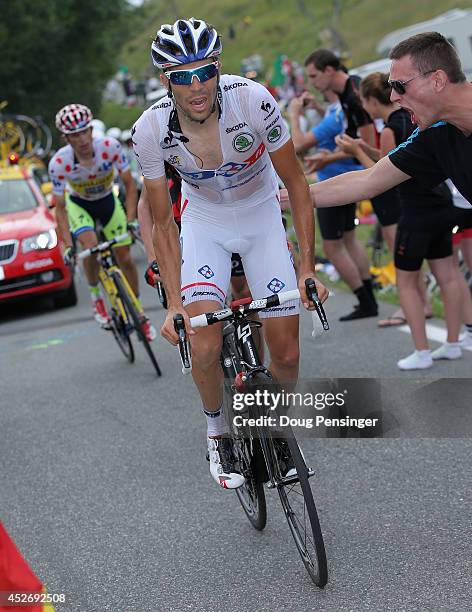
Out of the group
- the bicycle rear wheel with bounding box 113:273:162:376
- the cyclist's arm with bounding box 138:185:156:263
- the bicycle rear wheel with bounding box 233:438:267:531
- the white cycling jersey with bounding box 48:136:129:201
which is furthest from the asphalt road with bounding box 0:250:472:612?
the white cycling jersey with bounding box 48:136:129:201

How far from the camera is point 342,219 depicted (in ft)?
33.0

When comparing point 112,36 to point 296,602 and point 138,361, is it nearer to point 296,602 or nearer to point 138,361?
point 138,361

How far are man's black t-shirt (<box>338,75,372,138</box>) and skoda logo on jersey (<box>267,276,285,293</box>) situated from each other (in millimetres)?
4561

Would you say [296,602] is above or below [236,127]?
below

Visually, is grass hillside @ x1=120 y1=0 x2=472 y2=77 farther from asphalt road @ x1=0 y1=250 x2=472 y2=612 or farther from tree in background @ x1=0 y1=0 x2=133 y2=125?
asphalt road @ x1=0 y1=250 x2=472 y2=612

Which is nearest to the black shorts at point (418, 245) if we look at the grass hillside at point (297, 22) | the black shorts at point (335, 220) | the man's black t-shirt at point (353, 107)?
the man's black t-shirt at point (353, 107)

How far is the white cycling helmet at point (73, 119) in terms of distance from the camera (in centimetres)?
923

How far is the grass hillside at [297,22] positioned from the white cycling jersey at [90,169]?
39704 millimetres

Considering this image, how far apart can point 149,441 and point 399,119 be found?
3130mm

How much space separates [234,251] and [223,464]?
1.05 metres

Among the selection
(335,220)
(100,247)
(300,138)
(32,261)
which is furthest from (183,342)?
(32,261)

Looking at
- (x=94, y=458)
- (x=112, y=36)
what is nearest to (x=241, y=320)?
(x=94, y=458)

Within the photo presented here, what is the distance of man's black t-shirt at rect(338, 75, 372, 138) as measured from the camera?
9.41 meters

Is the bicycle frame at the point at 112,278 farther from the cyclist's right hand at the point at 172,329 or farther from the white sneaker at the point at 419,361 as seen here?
the cyclist's right hand at the point at 172,329
